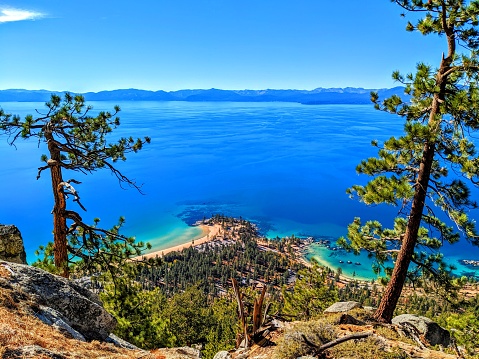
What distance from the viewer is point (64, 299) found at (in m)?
6.21

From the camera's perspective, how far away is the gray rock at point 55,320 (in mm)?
5375

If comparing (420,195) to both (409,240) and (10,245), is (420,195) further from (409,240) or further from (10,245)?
(10,245)

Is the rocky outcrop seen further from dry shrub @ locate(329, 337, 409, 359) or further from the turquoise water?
the turquoise water

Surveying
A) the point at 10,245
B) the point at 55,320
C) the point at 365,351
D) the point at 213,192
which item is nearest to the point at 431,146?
the point at 365,351

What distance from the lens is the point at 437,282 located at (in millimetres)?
8750

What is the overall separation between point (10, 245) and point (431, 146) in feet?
35.4

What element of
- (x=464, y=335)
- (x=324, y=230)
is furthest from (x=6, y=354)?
(x=324, y=230)

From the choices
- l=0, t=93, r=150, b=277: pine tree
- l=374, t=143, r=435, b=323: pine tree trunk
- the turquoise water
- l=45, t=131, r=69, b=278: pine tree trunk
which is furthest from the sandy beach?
l=374, t=143, r=435, b=323: pine tree trunk

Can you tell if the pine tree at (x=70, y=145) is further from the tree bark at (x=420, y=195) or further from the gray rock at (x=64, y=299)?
the tree bark at (x=420, y=195)

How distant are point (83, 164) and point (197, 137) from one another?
627 feet

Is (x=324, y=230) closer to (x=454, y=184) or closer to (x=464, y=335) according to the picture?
(x=464, y=335)

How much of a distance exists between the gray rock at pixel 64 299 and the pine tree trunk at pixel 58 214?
1.97m

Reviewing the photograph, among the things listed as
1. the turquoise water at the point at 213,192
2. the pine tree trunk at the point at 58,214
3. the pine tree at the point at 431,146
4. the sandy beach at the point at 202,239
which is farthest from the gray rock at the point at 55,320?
the turquoise water at the point at 213,192

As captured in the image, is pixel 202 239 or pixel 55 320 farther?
pixel 202 239
